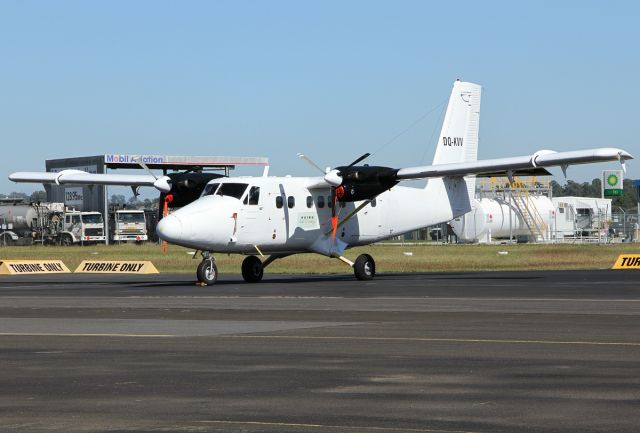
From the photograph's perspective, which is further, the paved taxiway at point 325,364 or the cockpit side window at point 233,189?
the cockpit side window at point 233,189

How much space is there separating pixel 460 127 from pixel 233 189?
11397 mm

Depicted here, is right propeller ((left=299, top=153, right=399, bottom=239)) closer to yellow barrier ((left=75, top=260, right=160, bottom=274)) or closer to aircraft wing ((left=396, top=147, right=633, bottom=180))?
aircraft wing ((left=396, top=147, right=633, bottom=180))

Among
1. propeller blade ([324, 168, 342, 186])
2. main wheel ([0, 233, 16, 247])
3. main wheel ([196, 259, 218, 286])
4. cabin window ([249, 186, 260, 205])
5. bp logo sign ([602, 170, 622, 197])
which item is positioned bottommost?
main wheel ([196, 259, 218, 286])

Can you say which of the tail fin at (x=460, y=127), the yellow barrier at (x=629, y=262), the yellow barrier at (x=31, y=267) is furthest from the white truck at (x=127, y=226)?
the tail fin at (x=460, y=127)

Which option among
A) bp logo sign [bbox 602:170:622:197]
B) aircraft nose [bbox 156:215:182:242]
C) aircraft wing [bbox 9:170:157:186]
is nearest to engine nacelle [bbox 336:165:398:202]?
aircraft nose [bbox 156:215:182:242]

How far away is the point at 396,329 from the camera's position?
1927 centimetres

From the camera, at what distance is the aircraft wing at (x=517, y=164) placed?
1410 inches

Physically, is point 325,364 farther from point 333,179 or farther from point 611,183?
point 611,183

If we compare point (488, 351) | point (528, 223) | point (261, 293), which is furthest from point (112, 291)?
point (528, 223)

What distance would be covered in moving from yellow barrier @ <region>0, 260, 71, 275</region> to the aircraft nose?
64.0 ft

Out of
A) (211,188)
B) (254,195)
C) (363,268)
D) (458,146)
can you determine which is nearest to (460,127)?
(458,146)

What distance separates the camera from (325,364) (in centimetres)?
1425

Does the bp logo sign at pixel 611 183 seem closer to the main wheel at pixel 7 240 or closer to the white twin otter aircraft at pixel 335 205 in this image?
the main wheel at pixel 7 240

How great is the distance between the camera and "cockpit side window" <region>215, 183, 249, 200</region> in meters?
36.6
